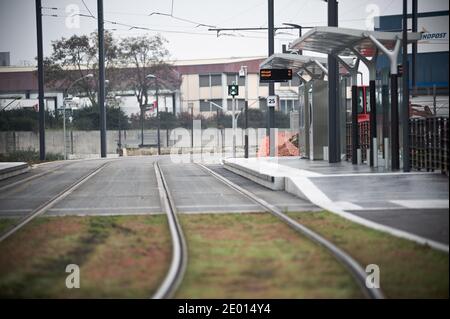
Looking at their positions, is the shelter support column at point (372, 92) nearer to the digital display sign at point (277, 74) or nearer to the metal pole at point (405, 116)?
the metal pole at point (405, 116)

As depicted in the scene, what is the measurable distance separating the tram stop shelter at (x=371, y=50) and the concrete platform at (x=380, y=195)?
A: 87 centimetres

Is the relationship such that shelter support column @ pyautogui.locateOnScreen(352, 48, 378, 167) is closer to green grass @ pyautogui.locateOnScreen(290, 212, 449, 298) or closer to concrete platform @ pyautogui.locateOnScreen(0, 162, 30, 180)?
green grass @ pyautogui.locateOnScreen(290, 212, 449, 298)

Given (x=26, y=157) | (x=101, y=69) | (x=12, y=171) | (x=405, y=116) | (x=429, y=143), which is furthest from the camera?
(x=101, y=69)

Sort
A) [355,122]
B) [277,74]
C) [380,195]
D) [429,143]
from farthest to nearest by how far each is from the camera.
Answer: [277,74] → [355,122] → [429,143] → [380,195]

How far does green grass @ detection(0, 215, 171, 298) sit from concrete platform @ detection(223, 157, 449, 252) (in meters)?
3.25

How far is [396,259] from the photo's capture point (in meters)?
9.12

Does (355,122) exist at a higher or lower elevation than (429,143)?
higher

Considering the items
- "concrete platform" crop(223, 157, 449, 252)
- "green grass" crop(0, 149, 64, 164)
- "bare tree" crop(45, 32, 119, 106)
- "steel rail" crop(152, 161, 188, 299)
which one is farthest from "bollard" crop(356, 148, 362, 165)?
"bare tree" crop(45, 32, 119, 106)

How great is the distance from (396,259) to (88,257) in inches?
138

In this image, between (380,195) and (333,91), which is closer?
(380,195)

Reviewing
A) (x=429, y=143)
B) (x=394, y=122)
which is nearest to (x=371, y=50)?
(x=394, y=122)

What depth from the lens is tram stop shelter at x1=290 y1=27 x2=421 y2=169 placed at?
22.0 meters

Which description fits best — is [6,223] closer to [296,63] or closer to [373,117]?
[373,117]

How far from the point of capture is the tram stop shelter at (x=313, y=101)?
97.2ft
